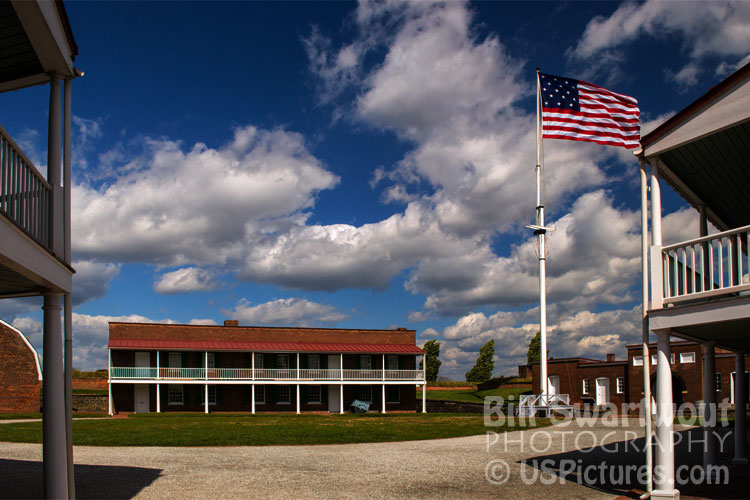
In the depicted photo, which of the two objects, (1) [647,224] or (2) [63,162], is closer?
(2) [63,162]

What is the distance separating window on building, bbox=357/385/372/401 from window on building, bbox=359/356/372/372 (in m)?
1.44

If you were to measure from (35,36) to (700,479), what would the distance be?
1148cm

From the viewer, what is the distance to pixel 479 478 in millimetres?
11297

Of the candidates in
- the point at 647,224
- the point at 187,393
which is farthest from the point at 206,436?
the point at 187,393

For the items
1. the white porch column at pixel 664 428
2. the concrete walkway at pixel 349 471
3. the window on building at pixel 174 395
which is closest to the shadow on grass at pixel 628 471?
the concrete walkway at pixel 349 471

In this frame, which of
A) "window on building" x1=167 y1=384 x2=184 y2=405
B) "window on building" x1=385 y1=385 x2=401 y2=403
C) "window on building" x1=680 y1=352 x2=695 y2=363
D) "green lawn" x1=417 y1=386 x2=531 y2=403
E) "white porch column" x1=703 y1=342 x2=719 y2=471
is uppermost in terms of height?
"white porch column" x1=703 y1=342 x2=719 y2=471

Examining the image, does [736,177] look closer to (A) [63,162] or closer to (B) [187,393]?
(A) [63,162]

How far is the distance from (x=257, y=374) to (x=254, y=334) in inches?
143

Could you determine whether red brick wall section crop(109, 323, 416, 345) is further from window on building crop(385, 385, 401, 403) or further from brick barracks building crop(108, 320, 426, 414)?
window on building crop(385, 385, 401, 403)

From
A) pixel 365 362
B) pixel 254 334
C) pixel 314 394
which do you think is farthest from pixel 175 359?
pixel 365 362

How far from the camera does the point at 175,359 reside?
4416cm

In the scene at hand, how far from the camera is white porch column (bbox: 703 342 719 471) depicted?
1153cm

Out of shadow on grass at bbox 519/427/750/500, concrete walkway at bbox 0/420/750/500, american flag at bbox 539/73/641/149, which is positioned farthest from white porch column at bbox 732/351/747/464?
american flag at bbox 539/73/641/149

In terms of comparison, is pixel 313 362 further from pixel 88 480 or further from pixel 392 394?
pixel 88 480
